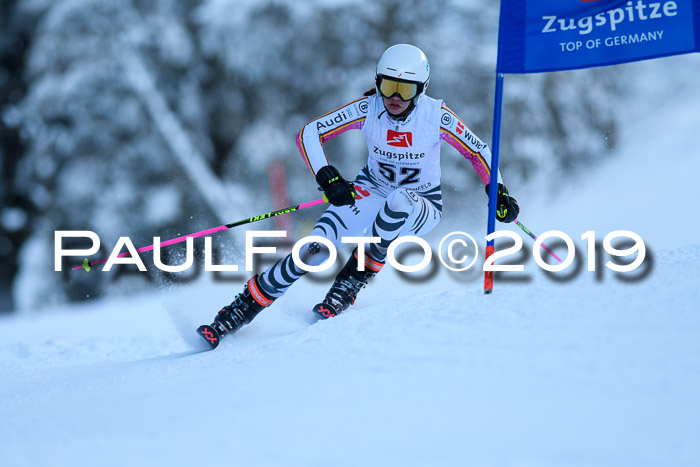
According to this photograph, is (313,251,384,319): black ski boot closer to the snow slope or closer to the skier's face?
the snow slope

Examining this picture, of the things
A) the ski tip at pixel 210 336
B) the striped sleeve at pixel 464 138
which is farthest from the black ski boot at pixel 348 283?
the striped sleeve at pixel 464 138

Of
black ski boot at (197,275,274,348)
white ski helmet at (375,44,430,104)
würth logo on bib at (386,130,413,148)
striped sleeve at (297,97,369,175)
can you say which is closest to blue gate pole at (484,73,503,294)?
white ski helmet at (375,44,430,104)

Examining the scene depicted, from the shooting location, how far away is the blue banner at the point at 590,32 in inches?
128

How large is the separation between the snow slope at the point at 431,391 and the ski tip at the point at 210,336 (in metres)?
0.05

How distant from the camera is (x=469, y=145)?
418 cm

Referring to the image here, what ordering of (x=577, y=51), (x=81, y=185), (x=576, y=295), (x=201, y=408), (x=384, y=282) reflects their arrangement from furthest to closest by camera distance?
(x=81, y=185) → (x=384, y=282) → (x=577, y=51) → (x=576, y=295) → (x=201, y=408)

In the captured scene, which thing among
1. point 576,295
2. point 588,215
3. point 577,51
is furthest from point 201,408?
point 588,215

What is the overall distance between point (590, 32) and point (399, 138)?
1.25 meters

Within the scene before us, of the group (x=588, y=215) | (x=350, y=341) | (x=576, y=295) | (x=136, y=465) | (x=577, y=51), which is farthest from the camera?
(x=588, y=215)

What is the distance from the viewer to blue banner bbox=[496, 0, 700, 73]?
3262 mm

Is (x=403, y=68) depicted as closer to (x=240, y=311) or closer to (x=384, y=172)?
Answer: (x=384, y=172)

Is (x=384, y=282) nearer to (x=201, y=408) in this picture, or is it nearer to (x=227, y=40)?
(x=201, y=408)

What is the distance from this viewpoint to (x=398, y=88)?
3943mm

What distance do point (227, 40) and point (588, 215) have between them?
7391mm
